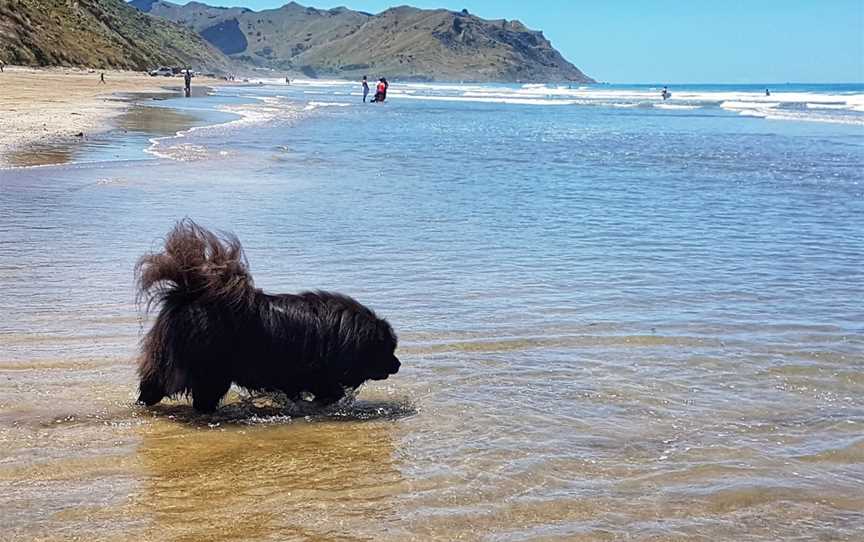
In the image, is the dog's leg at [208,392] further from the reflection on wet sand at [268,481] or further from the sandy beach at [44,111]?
the sandy beach at [44,111]

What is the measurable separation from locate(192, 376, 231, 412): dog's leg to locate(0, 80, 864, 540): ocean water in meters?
0.11

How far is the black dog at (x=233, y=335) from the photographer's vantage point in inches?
168

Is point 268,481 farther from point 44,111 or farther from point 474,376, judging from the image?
point 44,111

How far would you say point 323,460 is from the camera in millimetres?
3912

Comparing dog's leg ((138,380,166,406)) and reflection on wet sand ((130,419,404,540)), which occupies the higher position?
dog's leg ((138,380,166,406))

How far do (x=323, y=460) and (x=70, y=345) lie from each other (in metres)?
2.24

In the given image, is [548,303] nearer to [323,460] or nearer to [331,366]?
[331,366]

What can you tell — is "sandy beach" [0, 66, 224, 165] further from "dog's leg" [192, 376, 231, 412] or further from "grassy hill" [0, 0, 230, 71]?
"grassy hill" [0, 0, 230, 71]

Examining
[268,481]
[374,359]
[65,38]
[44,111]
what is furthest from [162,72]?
[268,481]

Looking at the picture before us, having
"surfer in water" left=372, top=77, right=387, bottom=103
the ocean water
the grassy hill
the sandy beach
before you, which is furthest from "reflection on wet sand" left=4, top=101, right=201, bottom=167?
the grassy hill

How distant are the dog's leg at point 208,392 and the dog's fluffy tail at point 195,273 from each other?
39 centimetres

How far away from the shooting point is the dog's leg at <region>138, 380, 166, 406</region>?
438cm

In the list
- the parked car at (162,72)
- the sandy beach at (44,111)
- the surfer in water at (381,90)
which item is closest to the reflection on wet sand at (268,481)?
the sandy beach at (44,111)

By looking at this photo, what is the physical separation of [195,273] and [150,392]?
65 cm
